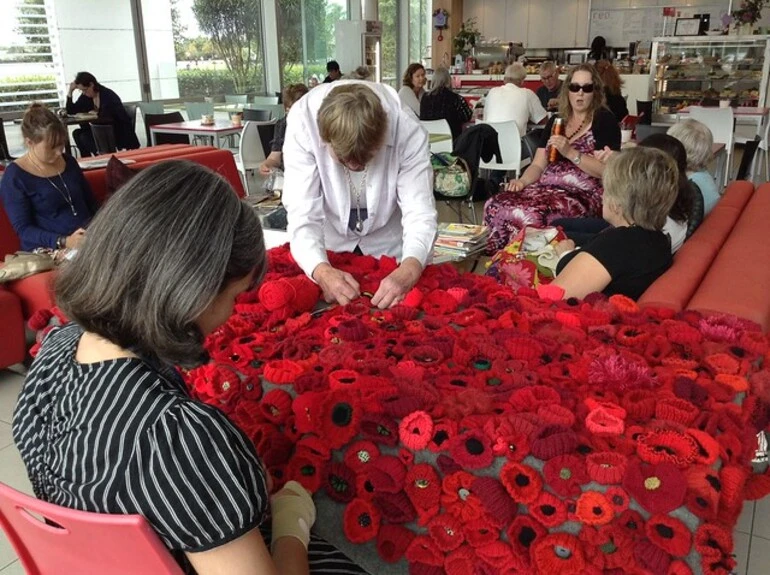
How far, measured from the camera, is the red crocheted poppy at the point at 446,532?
1.03 metres

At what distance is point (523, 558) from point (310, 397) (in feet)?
1.53

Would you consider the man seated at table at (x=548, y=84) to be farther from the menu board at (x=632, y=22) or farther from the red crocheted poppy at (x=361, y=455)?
the red crocheted poppy at (x=361, y=455)

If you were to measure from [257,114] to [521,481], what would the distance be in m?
6.57

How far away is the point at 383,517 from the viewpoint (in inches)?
43.1

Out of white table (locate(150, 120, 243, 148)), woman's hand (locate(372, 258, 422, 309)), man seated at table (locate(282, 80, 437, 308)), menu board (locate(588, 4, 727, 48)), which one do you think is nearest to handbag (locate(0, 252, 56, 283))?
man seated at table (locate(282, 80, 437, 308))

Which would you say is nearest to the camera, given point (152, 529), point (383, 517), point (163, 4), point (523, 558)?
point (152, 529)

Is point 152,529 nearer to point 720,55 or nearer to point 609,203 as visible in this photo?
point 609,203

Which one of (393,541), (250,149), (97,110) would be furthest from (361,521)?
(97,110)

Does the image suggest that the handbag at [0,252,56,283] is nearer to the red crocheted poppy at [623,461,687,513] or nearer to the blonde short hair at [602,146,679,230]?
the blonde short hair at [602,146,679,230]

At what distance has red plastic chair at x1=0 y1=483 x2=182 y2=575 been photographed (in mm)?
768

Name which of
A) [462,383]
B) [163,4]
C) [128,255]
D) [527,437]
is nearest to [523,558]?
[527,437]

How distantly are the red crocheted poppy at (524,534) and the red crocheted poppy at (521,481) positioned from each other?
0.10ft

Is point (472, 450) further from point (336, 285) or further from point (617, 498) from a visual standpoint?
point (336, 285)

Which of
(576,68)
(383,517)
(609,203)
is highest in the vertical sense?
(576,68)
